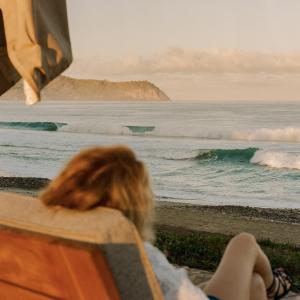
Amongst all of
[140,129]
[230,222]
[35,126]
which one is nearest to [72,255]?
[230,222]

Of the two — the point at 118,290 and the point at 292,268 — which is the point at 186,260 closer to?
the point at 292,268

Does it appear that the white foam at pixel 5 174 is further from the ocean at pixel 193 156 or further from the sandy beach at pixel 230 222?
the sandy beach at pixel 230 222

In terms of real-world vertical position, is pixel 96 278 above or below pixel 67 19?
below

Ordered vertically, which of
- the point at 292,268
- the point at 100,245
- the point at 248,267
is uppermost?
the point at 100,245

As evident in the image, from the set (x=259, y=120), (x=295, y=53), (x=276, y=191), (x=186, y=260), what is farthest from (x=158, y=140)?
(x=295, y=53)

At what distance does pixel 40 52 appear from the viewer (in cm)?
271

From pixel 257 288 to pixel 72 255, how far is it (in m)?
1.57

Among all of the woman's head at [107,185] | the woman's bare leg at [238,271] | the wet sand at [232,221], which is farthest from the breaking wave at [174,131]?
the woman's head at [107,185]

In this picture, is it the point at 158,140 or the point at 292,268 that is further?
the point at 158,140

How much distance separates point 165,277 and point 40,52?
121 centimetres

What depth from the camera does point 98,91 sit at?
115 meters

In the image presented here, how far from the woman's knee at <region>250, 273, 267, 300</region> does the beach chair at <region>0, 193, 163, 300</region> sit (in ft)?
3.89

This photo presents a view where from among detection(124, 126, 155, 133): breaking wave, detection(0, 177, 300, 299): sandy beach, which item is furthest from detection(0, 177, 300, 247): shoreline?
detection(124, 126, 155, 133): breaking wave

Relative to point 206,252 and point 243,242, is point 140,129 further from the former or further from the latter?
point 243,242
